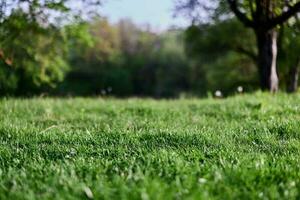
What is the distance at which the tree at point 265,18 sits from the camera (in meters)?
14.9

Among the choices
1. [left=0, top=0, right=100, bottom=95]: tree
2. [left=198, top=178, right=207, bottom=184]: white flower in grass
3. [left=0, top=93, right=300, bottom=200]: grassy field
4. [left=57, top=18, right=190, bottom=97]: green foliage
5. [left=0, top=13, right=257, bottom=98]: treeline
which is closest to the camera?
[left=0, top=93, right=300, bottom=200]: grassy field

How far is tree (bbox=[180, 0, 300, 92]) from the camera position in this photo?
14.9m

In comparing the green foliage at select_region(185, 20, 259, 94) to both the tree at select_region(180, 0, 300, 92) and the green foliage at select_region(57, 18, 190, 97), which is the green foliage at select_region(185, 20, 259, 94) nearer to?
the tree at select_region(180, 0, 300, 92)

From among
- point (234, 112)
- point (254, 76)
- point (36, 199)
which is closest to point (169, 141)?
point (36, 199)

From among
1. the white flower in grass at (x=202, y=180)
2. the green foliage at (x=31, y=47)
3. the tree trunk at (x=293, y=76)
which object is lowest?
the white flower in grass at (x=202, y=180)

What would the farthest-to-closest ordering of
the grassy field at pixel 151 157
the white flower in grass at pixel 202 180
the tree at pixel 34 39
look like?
the tree at pixel 34 39
the white flower in grass at pixel 202 180
the grassy field at pixel 151 157

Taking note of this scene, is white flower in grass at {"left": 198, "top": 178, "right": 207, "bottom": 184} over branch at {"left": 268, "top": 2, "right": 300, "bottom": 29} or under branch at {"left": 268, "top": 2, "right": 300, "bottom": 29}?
under

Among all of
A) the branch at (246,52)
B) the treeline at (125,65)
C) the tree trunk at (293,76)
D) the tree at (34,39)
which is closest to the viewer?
the tree at (34,39)

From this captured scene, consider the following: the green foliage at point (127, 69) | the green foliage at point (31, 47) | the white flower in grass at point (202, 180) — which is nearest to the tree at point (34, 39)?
the green foliage at point (31, 47)

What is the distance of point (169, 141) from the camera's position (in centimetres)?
→ 649

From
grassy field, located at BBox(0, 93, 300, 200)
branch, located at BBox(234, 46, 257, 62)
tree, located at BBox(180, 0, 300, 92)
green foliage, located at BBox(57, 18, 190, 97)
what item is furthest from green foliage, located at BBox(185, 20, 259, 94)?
grassy field, located at BBox(0, 93, 300, 200)

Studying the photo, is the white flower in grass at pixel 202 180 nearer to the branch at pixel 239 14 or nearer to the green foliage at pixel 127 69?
the branch at pixel 239 14

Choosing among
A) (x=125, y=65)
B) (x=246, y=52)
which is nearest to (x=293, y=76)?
(x=246, y=52)

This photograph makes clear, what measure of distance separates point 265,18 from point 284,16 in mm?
739
